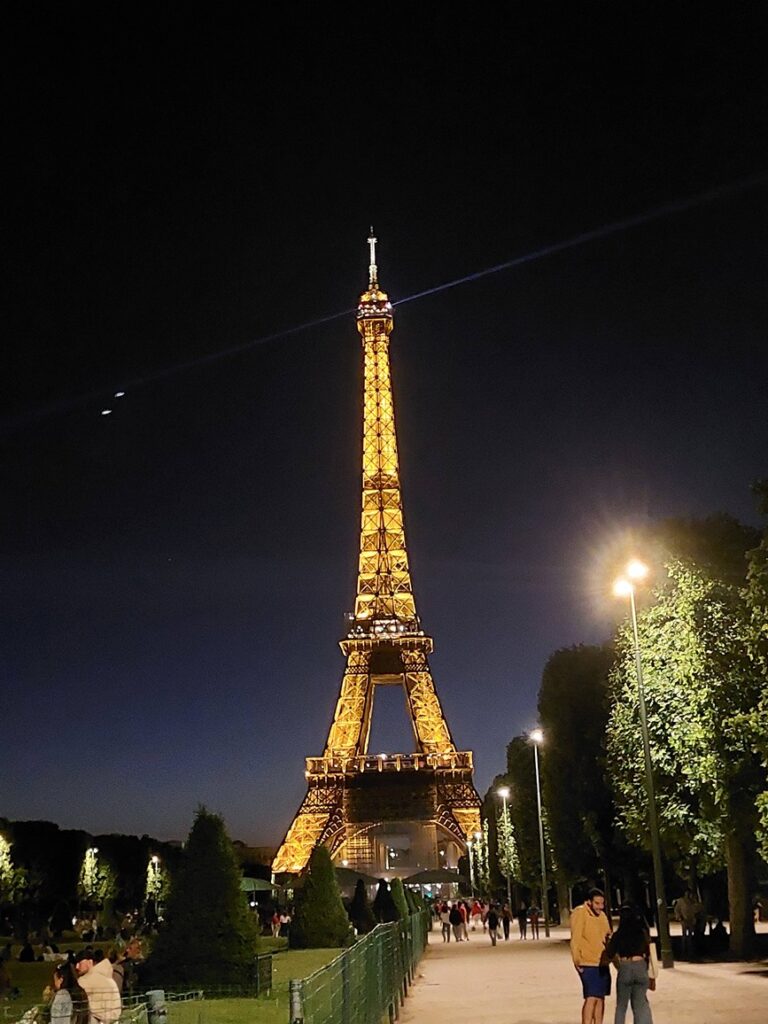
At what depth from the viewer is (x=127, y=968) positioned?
2503 cm

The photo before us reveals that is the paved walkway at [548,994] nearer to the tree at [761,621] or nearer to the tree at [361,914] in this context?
the tree at [761,621]

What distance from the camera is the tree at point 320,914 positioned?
3453 centimetres

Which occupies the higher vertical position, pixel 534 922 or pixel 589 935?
pixel 589 935

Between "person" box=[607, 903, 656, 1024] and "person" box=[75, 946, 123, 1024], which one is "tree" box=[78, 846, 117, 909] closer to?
"person" box=[75, 946, 123, 1024]

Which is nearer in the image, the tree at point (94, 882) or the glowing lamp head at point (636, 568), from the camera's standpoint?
the glowing lamp head at point (636, 568)

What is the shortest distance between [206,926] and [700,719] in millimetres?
13163

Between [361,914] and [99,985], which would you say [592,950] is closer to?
[99,985]

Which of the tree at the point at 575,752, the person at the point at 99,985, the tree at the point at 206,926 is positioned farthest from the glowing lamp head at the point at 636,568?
the tree at the point at 575,752

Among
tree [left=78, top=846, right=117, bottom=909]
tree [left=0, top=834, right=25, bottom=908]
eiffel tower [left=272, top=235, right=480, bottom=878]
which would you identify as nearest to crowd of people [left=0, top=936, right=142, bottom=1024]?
eiffel tower [left=272, top=235, right=480, bottom=878]

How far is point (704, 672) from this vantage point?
28656 millimetres

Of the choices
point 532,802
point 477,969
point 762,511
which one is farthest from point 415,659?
point 762,511

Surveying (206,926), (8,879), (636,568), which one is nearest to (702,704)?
(636,568)

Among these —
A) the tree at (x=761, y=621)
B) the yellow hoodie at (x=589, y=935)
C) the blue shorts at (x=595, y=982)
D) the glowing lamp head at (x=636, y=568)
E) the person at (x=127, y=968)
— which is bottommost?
the person at (x=127, y=968)

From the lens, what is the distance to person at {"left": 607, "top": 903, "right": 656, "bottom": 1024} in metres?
13.0
